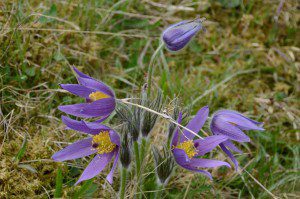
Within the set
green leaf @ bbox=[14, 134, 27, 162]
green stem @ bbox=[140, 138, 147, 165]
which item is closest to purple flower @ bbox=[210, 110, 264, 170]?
green stem @ bbox=[140, 138, 147, 165]

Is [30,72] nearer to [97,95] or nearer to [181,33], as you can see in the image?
[97,95]

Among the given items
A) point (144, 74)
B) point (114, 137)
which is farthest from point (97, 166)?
point (144, 74)

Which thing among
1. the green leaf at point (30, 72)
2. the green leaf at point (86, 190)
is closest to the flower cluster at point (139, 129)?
the green leaf at point (86, 190)

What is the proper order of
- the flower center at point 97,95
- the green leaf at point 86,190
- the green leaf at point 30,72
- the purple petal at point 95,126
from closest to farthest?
the purple petal at point 95,126 → the flower center at point 97,95 → the green leaf at point 86,190 → the green leaf at point 30,72

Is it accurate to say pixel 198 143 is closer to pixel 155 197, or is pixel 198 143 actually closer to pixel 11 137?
pixel 155 197

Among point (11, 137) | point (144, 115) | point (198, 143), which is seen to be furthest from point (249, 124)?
point (11, 137)

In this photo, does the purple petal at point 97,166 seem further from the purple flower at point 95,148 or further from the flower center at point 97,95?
the flower center at point 97,95

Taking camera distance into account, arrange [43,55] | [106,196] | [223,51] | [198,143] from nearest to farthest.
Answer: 1. [198,143]
2. [106,196]
3. [43,55]
4. [223,51]
